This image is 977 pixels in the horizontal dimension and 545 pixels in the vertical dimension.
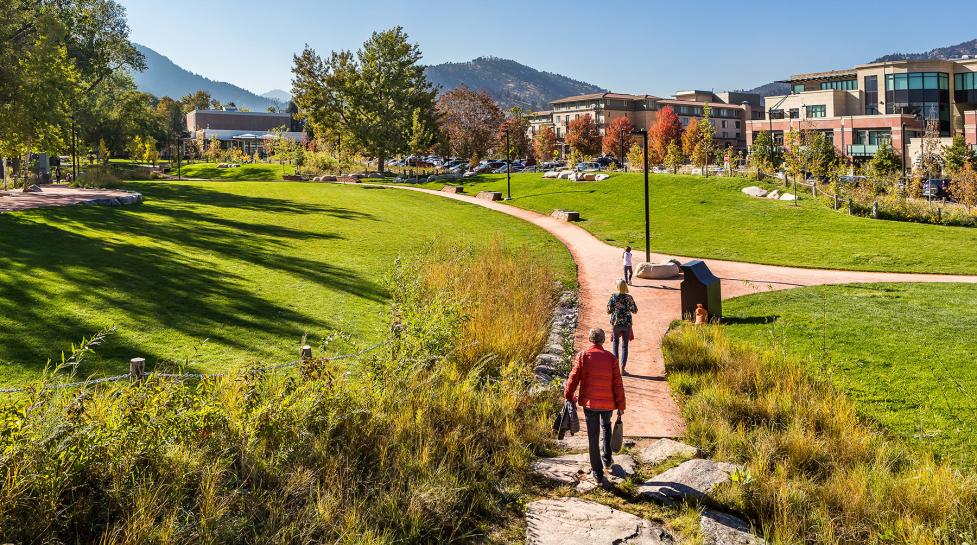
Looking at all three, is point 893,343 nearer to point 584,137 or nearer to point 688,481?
Answer: point 688,481

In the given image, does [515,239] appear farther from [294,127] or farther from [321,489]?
[294,127]

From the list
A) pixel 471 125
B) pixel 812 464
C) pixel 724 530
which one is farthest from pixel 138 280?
pixel 471 125

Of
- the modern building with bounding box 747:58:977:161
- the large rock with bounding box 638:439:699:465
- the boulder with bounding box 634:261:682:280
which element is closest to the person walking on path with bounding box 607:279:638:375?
the large rock with bounding box 638:439:699:465

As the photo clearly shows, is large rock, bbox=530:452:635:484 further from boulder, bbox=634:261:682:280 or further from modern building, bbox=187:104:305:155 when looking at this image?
modern building, bbox=187:104:305:155

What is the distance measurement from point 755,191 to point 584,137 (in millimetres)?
58171

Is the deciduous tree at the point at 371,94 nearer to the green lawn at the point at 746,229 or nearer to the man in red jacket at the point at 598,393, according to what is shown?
the green lawn at the point at 746,229

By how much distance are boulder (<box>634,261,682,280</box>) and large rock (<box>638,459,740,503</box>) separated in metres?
14.9

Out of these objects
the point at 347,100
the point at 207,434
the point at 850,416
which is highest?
the point at 347,100

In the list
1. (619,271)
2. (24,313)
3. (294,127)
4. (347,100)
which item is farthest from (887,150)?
(294,127)

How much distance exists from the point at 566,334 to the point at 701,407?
4722mm

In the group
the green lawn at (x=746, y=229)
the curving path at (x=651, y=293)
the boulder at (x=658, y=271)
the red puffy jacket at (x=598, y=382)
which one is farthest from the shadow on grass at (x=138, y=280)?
the green lawn at (x=746, y=229)

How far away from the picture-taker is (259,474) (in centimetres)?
712

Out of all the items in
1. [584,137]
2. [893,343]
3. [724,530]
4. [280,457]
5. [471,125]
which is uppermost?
[584,137]

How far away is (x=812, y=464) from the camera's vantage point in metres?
8.59
